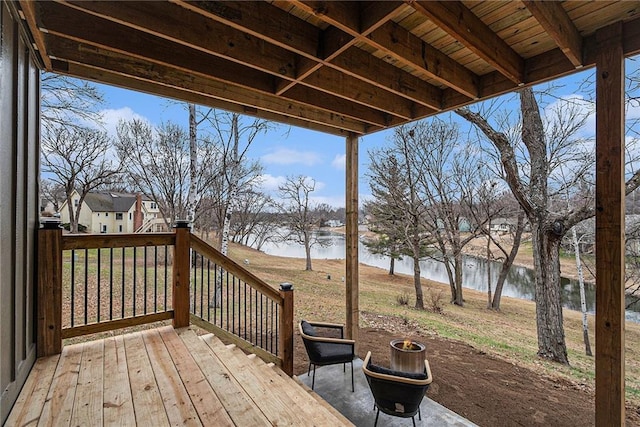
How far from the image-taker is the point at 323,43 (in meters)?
2.04

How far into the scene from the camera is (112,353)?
241 centimetres

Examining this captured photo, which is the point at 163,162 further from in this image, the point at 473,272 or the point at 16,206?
the point at 473,272

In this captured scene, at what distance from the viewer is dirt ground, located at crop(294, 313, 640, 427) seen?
9.88 feet

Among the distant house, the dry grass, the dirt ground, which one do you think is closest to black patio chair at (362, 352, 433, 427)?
the dirt ground

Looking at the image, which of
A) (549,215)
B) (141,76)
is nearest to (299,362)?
(141,76)

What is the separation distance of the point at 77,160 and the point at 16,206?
727 centimetres

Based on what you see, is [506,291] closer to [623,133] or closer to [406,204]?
[406,204]

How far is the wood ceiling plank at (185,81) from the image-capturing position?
2.15 m

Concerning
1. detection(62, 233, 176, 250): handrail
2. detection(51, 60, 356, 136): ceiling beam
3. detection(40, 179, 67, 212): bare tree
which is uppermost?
detection(51, 60, 356, 136): ceiling beam

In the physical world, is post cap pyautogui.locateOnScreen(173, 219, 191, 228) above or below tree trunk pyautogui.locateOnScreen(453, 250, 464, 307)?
above

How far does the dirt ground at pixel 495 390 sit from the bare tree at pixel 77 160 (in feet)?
23.0

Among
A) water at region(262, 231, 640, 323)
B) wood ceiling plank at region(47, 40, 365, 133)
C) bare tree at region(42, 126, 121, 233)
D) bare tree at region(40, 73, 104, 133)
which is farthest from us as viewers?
water at region(262, 231, 640, 323)

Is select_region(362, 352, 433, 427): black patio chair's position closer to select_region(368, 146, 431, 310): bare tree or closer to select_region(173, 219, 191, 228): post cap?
select_region(173, 219, 191, 228): post cap

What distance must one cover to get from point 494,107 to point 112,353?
765 centimetres
